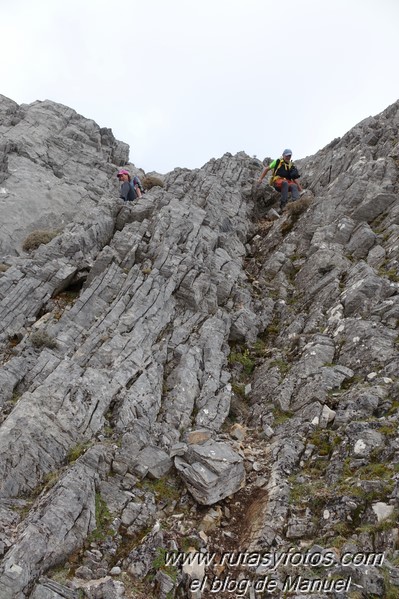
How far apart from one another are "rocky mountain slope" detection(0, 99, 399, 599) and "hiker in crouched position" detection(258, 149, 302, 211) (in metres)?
4.28

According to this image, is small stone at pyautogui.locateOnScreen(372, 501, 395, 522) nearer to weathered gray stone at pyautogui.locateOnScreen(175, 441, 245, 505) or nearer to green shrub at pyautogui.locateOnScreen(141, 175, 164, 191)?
weathered gray stone at pyautogui.locateOnScreen(175, 441, 245, 505)

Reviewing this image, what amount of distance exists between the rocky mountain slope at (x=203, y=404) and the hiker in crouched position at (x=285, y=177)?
169 inches

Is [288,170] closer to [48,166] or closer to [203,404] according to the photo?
[48,166]

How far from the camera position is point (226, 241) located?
2684 centimetres

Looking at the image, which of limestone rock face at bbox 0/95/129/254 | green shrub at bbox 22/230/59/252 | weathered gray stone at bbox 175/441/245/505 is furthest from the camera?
limestone rock face at bbox 0/95/129/254

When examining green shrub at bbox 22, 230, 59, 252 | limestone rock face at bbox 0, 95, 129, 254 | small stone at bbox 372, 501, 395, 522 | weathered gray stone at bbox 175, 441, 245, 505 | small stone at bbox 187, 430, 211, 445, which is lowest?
weathered gray stone at bbox 175, 441, 245, 505

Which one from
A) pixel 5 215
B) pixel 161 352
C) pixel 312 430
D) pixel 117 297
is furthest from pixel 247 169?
pixel 312 430

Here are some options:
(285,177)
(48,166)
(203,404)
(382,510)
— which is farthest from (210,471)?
(48,166)

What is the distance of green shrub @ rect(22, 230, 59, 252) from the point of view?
25.8m

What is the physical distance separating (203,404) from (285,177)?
23.0 metres

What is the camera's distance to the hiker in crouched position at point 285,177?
1271 inches

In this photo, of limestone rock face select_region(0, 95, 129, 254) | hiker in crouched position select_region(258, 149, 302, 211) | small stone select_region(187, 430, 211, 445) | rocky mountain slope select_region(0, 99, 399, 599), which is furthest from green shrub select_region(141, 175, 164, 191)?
small stone select_region(187, 430, 211, 445)

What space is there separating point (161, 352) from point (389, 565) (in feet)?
34.6

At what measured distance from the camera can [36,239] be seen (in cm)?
2583
